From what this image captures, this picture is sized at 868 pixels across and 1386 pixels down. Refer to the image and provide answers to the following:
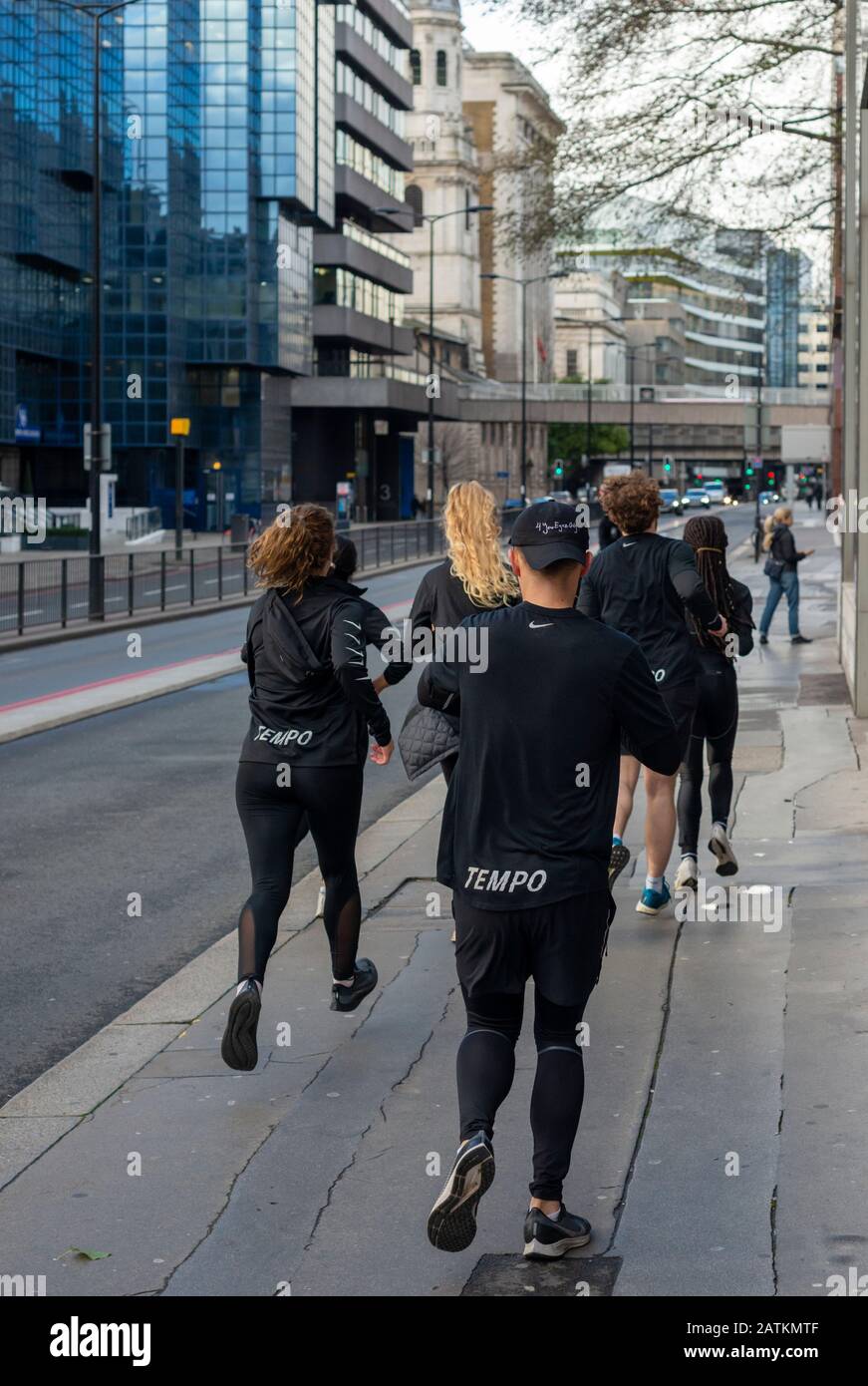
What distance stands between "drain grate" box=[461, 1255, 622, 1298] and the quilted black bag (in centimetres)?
246

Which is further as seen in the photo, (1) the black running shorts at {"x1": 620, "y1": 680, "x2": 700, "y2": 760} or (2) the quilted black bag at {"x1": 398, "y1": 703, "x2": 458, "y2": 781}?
(1) the black running shorts at {"x1": 620, "y1": 680, "x2": 700, "y2": 760}

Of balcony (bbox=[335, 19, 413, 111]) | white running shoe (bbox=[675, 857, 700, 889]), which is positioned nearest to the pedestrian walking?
white running shoe (bbox=[675, 857, 700, 889])

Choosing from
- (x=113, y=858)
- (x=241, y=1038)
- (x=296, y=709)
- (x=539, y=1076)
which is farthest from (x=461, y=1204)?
(x=113, y=858)

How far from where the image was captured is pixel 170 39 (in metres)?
77.9

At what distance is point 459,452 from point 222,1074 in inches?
4521

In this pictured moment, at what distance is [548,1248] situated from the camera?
14.7 feet

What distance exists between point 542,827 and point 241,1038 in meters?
1.84

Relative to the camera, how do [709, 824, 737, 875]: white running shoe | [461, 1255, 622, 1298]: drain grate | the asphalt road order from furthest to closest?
[709, 824, 737, 875]: white running shoe
the asphalt road
[461, 1255, 622, 1298]: drain grate

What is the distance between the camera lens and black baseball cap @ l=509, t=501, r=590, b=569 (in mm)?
4520

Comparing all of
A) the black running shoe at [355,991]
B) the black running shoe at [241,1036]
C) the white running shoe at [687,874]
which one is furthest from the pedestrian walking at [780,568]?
the black running shoe at [241,1036]

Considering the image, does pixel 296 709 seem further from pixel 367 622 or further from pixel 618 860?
pixel 618 860

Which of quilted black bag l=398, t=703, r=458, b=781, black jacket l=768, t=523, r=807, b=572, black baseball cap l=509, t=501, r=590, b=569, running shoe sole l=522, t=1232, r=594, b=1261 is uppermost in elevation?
black jacket l=768, t=523, r=807, b=572

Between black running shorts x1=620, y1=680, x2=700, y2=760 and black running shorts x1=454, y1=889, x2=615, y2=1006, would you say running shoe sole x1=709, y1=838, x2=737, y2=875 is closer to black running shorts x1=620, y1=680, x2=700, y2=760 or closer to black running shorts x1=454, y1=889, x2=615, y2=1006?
black running shorts x1=620, y1=680, x2=700, y2=760
